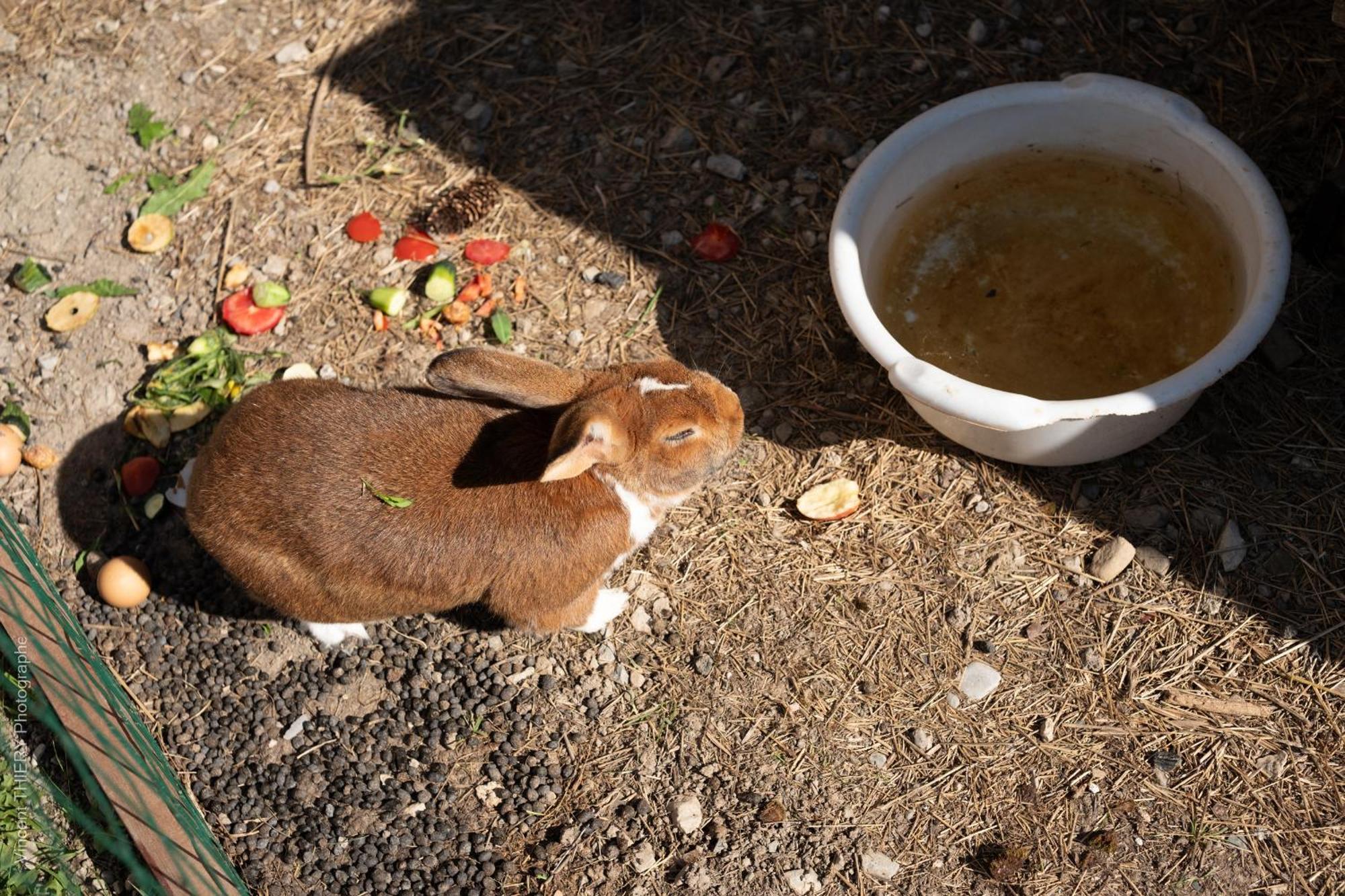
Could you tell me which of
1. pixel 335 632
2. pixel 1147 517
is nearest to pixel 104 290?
pixel 335 632

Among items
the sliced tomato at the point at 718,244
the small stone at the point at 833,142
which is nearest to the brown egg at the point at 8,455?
the sliced tomato at the point at 718,244

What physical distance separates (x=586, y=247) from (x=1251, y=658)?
3.21 metres

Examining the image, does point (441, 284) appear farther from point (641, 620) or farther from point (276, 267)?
point (641, 620)

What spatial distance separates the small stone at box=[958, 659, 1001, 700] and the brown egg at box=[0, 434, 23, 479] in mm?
4029

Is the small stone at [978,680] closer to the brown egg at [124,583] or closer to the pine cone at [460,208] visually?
the pine cone at [460,208]

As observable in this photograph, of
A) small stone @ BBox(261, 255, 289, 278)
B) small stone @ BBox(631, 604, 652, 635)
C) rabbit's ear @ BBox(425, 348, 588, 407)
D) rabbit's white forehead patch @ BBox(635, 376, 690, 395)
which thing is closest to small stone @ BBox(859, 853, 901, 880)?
small stone @ BBox(631, 604, 652, 635)

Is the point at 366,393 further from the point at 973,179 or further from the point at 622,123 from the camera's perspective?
the point at 973,179

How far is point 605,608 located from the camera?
437 centimetres

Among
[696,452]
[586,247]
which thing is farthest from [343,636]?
[586,247]

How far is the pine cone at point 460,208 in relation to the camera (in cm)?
512

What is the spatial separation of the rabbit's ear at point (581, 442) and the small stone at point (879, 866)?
1691mm

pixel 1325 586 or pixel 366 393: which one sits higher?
pixel 366 393

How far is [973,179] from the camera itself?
4.61 m

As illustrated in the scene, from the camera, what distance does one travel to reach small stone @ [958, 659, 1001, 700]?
418 centimetres
